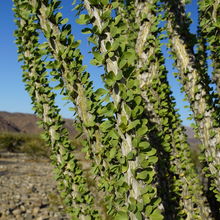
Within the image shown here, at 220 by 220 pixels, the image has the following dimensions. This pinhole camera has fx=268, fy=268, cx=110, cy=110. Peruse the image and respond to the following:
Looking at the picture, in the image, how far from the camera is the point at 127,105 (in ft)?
6.13

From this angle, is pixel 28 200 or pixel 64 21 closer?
pixel 64 21

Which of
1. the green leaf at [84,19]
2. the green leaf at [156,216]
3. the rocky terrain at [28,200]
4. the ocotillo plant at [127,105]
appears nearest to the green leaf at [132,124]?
the ocotillo plant at [127,105]

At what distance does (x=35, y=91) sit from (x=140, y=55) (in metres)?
1.98

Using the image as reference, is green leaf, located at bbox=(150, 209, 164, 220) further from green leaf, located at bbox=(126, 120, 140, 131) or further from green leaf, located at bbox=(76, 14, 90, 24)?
green leaf, located at bbox=(76, 14, 90, 24)

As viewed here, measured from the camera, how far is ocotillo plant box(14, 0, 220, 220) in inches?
74.3

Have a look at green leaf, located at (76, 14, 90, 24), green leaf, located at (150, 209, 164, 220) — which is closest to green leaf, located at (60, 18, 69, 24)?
green leaf, located at (76, 14, 90, 24)

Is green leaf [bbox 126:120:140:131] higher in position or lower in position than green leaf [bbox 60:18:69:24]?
lower

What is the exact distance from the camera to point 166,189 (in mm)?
4254

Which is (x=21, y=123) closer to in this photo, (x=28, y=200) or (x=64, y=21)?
(x=28, y=200)

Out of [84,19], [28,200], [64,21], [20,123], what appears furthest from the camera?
[20,123]

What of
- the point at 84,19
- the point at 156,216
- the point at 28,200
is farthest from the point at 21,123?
the point at 156,216

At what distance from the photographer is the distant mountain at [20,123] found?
101700mm

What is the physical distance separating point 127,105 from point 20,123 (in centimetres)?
11635

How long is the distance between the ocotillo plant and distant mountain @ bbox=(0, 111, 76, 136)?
9752 cm
